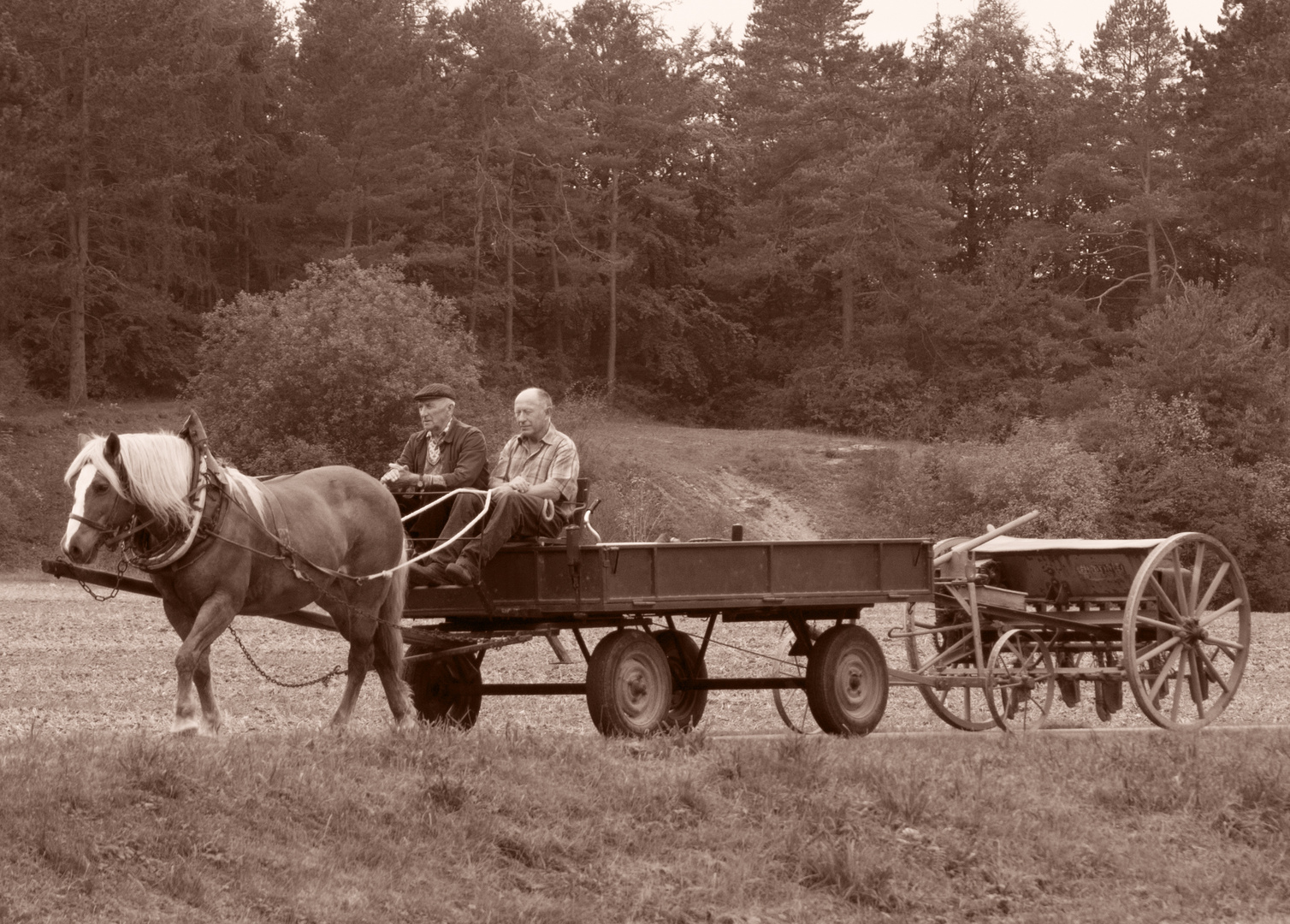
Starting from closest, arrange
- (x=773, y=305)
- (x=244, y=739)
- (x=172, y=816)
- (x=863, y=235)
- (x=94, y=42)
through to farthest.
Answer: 1. (x=172, y=816)
2. (x=244, y=739)
3. (x=94, y=42)
4. (x=863, y=235)
5. (x=773, y=305)

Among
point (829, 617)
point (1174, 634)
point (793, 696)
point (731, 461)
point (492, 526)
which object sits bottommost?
point (793, 696)

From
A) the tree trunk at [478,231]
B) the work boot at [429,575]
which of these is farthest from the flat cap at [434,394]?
the tree trunk at [478,231]

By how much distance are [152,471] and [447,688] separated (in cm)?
392

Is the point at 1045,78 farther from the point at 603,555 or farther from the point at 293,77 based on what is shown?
the point at 603,555

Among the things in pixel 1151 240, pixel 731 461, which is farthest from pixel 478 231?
pixel 1151 240

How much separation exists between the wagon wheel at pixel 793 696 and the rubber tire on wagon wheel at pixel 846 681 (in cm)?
15

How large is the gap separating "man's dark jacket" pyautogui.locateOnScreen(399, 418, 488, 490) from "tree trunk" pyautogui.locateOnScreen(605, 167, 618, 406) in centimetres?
5719

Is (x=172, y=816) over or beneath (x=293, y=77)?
beneath

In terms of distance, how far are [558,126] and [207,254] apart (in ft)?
44.8

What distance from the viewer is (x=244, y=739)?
10.4 meters

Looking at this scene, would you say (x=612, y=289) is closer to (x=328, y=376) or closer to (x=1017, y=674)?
(x=328, y=376)

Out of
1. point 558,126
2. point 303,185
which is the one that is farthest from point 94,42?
point 558,126

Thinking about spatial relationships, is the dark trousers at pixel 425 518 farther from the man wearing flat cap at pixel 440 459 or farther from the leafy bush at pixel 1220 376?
the leafy bush at pixel 1220 376

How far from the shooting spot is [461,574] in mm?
11805
